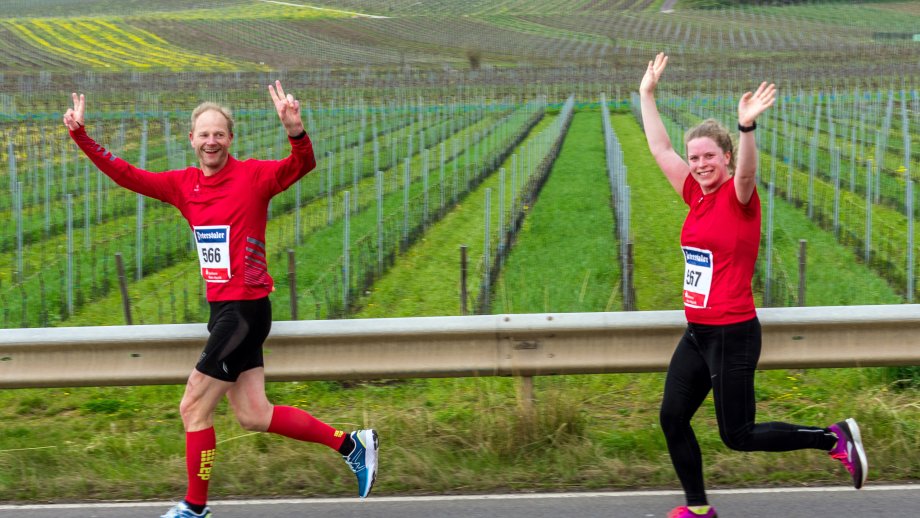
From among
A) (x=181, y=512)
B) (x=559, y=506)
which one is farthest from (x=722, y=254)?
(x=181, y=512)

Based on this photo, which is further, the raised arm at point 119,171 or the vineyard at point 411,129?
the vineyard at point 411,129

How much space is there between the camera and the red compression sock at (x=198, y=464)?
4.96m

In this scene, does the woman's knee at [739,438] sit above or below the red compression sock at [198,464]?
above

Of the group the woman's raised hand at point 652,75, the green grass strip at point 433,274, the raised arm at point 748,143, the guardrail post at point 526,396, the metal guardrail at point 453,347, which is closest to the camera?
the raised arm at point 748,143

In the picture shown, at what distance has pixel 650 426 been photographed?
639cm

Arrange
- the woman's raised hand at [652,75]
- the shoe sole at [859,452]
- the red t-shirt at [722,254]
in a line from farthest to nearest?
the woman's raised hand at [652,75]
the shoe sole at [859,452]
the red t-shirt at [722,254]

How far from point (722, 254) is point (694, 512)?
3.57ft

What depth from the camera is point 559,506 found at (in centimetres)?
526

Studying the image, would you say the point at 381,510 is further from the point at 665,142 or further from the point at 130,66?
the point at 130,66

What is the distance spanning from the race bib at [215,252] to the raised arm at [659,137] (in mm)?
1860

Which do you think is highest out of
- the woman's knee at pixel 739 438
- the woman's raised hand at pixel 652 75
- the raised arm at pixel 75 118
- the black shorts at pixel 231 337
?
the woman's raised hand at pixel 652 75

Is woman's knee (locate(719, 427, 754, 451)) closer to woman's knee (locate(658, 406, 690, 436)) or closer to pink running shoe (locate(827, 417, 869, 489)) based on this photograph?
woman's knee (locate(658, 406, 690, 436))

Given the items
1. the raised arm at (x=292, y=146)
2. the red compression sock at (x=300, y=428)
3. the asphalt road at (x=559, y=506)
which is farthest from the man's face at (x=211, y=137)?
the asphalt road at (x=559, y=506)

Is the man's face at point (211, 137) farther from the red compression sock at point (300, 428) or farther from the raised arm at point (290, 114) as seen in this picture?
the red compression sock at point (300, 428)
